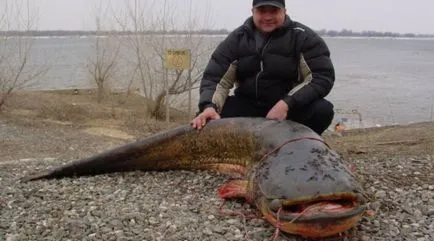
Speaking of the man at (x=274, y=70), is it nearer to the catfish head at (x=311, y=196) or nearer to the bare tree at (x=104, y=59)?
the catfish head at (x=311, y=196)

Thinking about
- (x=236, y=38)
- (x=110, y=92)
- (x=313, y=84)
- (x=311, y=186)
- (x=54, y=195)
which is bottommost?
(x=110, y=92)

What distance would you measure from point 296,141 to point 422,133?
23.1 feet

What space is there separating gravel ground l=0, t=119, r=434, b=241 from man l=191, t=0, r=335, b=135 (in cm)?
75

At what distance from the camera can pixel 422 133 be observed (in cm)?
1026

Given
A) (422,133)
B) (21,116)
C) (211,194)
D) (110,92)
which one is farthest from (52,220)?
(110,92)

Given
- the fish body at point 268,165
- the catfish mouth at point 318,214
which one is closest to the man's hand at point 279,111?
the fish body at point 268,165

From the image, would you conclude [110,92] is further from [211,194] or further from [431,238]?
[431,238]

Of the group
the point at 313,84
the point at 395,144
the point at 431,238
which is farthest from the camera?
the point at 395,144

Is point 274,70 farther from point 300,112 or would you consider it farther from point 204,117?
point 204,117

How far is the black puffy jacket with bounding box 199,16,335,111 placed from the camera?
5.06 m

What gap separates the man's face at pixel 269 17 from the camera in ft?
16.4

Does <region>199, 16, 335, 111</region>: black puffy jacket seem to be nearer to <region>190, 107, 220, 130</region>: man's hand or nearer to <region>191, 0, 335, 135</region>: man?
<region>191, 0, 335, 135</region>: man

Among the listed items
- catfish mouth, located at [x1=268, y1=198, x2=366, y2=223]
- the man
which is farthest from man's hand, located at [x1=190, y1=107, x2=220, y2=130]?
catfish mouth, located at [x1=268, y1=198, x2=366, y2=223]

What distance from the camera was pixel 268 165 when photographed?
155 inches
